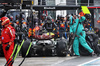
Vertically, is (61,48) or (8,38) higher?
(8,38)

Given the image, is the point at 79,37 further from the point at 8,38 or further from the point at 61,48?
the point at 8,38

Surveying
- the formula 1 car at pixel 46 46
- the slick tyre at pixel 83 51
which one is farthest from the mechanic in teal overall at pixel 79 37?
the formula 1 car at pixel 46 46

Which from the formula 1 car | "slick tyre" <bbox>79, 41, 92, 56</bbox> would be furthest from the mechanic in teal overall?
the formula 1 car

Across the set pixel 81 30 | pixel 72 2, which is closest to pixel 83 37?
pixel 81 30

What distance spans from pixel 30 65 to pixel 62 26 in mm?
11366

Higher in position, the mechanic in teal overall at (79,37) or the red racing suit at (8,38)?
the red racing suit at (8,38)

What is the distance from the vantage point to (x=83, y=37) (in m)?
→ 15.0

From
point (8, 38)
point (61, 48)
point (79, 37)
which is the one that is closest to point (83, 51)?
point (79, 37)

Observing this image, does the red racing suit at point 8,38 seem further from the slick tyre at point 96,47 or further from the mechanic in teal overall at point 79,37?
the slick tyre at point 96,47

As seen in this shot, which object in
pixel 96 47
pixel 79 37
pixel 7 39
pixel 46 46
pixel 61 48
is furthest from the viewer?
pixel 96 47

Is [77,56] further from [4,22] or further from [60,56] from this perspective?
[4,22]

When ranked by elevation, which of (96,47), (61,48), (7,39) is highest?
(7,39)

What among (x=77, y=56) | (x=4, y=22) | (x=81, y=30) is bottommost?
(x=77, y=56)

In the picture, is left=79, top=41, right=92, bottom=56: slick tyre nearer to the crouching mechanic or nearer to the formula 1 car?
the formula 1 car
